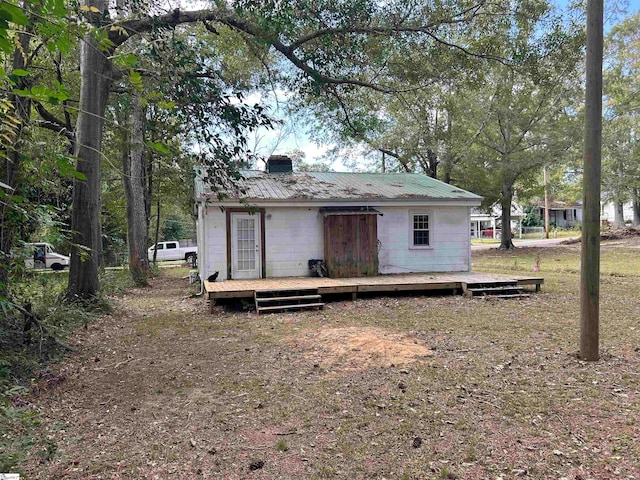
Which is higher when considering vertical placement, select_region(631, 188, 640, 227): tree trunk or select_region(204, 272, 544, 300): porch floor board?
select_region(631, 188, 640, 227): tree trunk

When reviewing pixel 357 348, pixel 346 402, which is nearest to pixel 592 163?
pixel 357 348

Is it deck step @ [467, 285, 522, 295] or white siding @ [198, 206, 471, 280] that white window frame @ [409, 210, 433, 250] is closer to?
white siding @ [198, 206, 471, 280]

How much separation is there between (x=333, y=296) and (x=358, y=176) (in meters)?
6.14

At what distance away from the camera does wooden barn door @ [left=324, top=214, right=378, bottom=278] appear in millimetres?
12219

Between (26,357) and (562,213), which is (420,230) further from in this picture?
(562,213)

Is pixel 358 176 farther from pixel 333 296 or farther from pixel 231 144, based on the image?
pixel 231 144

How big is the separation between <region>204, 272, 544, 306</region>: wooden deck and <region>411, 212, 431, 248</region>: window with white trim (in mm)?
1280

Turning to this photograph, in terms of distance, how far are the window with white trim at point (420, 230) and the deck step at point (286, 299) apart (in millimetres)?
4401

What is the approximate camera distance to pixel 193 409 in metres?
4.33

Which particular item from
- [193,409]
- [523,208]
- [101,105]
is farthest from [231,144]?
[523,208]

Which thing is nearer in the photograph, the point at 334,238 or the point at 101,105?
the point at 101,105

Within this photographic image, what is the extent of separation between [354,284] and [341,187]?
13.0ft

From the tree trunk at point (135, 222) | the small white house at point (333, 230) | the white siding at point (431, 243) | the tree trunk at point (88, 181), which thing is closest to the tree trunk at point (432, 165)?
the small white house at point (333, 230)

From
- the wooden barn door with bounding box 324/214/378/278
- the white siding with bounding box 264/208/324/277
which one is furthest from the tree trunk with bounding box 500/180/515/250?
the white siding with bounding box 264/208/324/277
